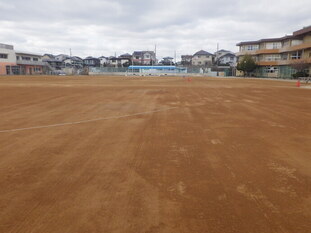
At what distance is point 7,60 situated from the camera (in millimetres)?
65000

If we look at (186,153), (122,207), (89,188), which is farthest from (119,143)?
(122,207)

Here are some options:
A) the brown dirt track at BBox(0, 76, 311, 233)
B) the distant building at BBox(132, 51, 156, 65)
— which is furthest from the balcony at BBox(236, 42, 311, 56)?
the distant building at BBox(132, 51, 156, 65)

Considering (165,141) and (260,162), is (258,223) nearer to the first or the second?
(260,162)

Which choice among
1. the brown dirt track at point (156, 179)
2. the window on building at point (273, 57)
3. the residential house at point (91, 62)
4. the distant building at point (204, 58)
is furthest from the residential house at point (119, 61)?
the brown dirt track at point (156, 179)

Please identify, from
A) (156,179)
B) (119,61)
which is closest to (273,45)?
(156,179)

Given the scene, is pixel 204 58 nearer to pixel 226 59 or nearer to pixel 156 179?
pixel 226 59

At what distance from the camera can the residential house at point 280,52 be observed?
46.9 meters

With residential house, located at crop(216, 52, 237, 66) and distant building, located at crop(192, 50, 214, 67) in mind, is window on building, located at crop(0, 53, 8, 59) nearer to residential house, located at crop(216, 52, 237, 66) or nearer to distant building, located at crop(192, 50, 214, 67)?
distant building, located at crop(192, 50, 214, 67)

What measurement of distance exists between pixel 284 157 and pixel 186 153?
2118 mm

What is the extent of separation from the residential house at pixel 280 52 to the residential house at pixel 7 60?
204ft

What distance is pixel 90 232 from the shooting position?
286 cm

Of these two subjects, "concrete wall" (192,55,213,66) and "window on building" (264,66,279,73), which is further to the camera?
"concrete wall" (192,55,213,66)

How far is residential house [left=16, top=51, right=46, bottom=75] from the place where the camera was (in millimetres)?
70188

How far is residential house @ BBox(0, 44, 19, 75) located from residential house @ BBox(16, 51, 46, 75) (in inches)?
92.6
